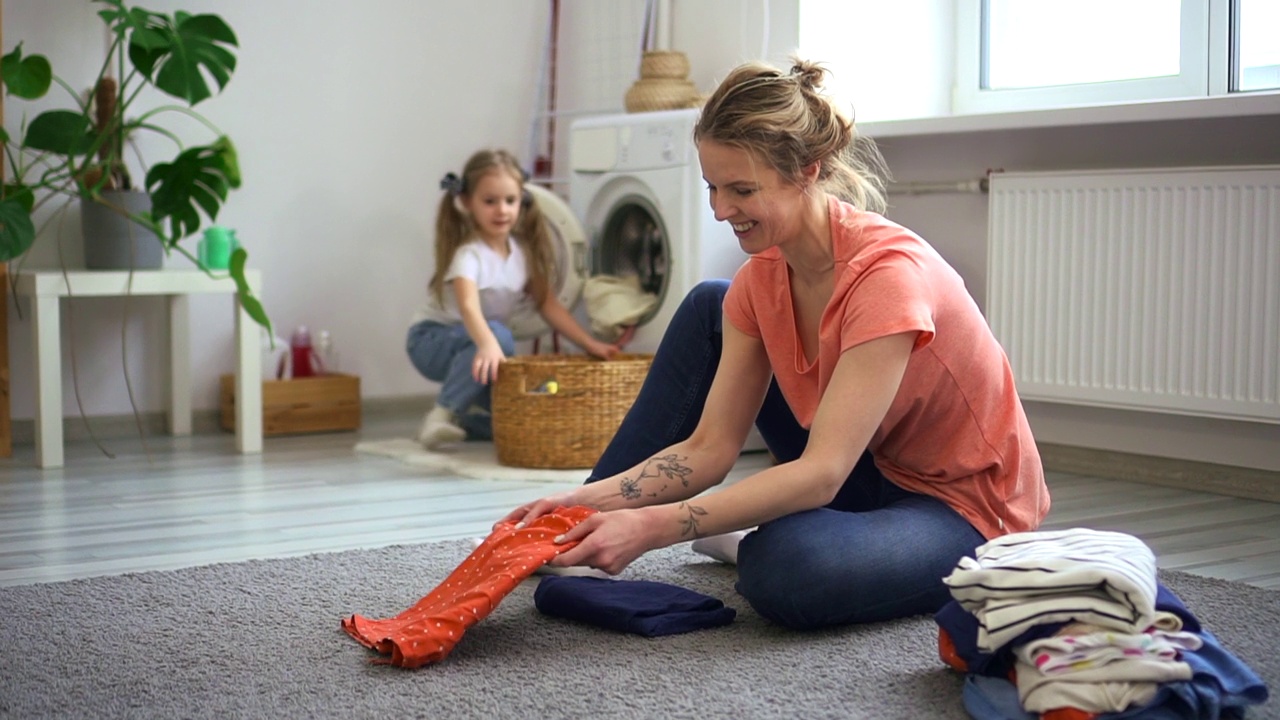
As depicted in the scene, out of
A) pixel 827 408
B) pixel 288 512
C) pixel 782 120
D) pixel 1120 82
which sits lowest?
Answer: pixel 288 512

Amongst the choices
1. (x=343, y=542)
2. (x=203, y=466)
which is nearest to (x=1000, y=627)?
(x=343, y=542)

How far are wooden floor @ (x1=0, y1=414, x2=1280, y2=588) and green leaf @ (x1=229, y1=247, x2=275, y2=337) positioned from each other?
0.36 metres

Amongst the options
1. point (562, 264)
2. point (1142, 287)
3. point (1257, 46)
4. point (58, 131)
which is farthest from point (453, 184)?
point (1257, 46)

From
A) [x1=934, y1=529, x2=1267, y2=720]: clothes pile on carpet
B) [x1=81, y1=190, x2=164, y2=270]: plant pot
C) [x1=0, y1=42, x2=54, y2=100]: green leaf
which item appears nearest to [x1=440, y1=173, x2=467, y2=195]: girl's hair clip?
[x1=81, y1=190, x2=164, y2=270]: plant pot

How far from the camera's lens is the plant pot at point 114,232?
350cm

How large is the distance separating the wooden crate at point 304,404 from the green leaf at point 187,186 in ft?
1.83

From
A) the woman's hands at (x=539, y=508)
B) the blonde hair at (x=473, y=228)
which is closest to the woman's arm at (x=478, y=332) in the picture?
the blonde hair at (x=473, y=228)

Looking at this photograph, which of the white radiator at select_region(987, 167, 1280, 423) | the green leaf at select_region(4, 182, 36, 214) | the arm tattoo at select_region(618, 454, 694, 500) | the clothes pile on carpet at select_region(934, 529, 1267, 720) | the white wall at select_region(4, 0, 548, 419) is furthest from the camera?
the white wall at select_region(4, 0, 548, 419)

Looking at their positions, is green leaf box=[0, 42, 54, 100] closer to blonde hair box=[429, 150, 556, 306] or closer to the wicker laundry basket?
blonde hair box=[429, 150, 556, 306]

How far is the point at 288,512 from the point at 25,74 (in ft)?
4.49

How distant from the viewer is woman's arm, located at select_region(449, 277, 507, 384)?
135 inches

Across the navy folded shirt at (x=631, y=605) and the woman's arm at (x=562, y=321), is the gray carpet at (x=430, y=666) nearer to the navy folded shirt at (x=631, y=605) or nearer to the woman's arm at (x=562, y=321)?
the navy folded shirt at (x=631, y=605)

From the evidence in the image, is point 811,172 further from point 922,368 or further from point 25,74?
point 25,74

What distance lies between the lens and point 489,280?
3773 millimetres
